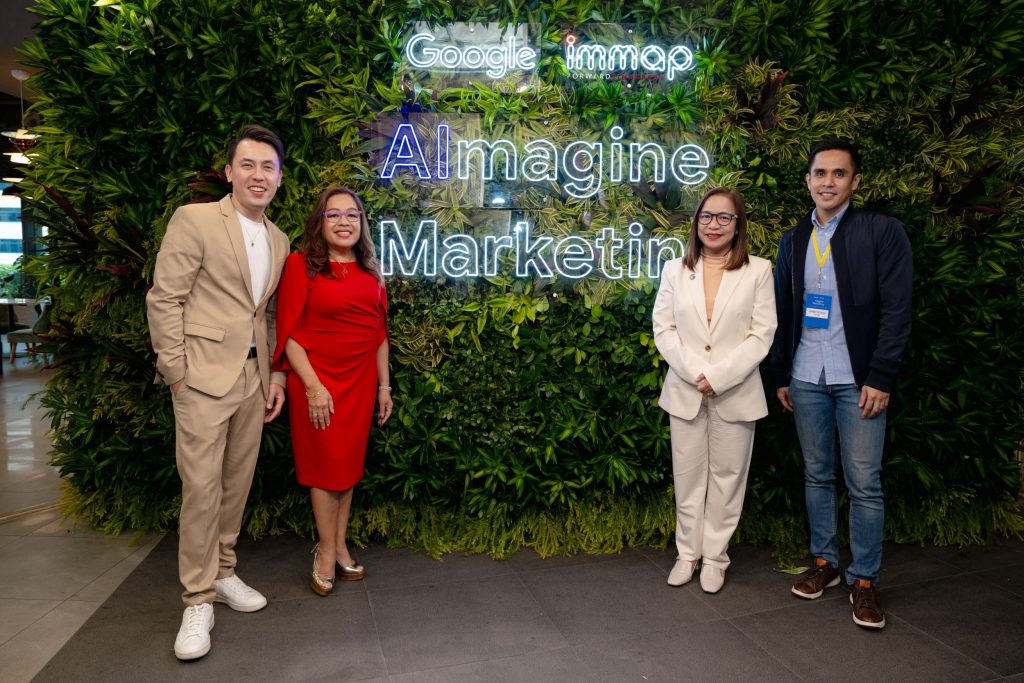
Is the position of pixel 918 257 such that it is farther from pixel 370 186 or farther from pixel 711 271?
pixel 370 186

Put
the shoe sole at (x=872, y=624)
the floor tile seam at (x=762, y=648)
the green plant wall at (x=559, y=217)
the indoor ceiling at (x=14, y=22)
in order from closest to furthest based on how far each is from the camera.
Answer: the floor tile seam at (x=762, y=648), the shoe sole at (x=872, y=624), the green plant wall at (x=559, y=217), the indoor ceiling at (x=14, y=22)

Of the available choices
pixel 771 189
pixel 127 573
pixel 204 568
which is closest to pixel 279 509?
pixel 127 573

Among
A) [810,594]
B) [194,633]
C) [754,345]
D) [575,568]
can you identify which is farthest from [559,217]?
[194,633]

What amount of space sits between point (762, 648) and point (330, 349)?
6.76ft

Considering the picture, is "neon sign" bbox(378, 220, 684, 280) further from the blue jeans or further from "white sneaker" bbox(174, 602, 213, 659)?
"white sneaker" bbox(174, 602, 213, 659)

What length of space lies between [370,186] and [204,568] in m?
1.90

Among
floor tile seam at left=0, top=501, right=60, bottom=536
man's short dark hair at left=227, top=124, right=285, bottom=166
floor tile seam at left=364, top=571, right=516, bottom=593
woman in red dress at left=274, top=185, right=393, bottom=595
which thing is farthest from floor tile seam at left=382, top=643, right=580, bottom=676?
floor tile seam at left=0, top=501, right=60, bottom=536

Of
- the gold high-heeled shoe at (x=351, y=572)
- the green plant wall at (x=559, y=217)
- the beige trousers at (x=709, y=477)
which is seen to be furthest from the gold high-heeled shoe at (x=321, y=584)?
the beige trousers at (x=709, y=477)

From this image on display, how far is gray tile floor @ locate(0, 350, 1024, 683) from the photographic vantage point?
7.84 feet

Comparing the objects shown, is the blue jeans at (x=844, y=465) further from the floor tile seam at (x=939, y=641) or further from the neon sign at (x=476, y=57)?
the neon sign at (x=476, y=57)

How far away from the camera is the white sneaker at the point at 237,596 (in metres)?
2.77

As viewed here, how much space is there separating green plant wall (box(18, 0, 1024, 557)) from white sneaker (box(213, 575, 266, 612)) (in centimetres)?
70

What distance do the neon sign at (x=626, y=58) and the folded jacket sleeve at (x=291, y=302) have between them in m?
1.72

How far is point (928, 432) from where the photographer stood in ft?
11.1
